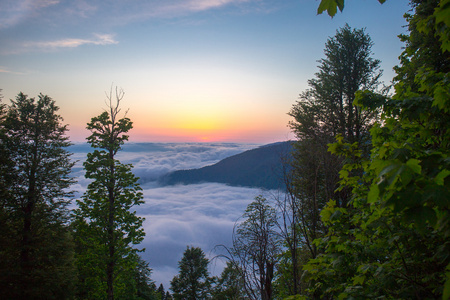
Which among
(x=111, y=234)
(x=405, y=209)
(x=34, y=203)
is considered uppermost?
(x=405, y=209)

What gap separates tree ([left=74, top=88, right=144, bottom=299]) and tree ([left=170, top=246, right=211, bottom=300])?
22.3m

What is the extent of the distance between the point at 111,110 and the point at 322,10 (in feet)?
55.7

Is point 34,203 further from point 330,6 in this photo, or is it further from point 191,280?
point 191,280

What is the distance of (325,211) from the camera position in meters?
3.36

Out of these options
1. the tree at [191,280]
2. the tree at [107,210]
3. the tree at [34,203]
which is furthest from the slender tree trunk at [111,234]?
the tree at [191,280]

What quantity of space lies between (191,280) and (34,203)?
87.8 ft

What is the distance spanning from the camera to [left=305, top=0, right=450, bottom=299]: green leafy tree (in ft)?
4.66

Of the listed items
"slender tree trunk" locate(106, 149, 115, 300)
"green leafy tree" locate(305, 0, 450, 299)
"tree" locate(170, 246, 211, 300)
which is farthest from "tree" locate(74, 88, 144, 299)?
"tree" locate(170, 246, 211, 300)

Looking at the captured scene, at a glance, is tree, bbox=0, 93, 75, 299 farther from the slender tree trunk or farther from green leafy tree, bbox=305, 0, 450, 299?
green leafy tree, bbox=305, 0, 450, 299

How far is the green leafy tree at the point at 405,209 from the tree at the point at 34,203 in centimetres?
1756

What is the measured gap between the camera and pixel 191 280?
36.2 meters

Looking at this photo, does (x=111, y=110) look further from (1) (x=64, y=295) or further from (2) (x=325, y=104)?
(2) (x=325, y=104)

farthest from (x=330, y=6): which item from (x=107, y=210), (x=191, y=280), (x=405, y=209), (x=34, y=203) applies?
(x=191, y=280)

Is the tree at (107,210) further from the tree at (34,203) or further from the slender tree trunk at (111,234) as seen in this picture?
the tree at (34,203)
